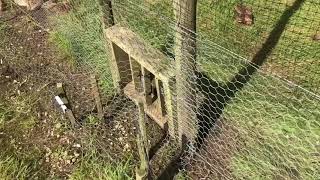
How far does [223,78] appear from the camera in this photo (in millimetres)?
4293

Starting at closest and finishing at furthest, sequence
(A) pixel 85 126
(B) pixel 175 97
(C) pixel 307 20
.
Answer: (B) pixel 175 97
(A) pixel 85 126
(C) pixel 307 20

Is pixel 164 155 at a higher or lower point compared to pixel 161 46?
lower

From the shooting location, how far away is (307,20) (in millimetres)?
5008

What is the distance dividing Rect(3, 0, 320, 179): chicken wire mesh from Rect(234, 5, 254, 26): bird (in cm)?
1

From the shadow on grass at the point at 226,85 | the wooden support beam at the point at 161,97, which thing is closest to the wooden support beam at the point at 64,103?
the wooden support beam at the point at 161,97

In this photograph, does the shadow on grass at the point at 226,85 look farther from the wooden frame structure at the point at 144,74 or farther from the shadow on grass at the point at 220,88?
the wooden frame structure at the point at 144,74

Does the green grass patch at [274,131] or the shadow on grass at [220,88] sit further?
the shadow on grass at [220,88]

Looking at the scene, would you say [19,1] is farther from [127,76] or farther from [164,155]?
[164,155]

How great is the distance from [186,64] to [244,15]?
216cm

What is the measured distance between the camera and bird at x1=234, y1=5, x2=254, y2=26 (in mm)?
4980

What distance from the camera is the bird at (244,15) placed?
16.3 ft

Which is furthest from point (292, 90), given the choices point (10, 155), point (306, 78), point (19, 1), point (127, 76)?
point (19, 1)

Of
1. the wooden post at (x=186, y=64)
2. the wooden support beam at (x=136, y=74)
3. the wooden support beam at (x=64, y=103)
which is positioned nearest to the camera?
the wooden post at (x=186, y=64)

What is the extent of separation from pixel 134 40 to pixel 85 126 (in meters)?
0.97
